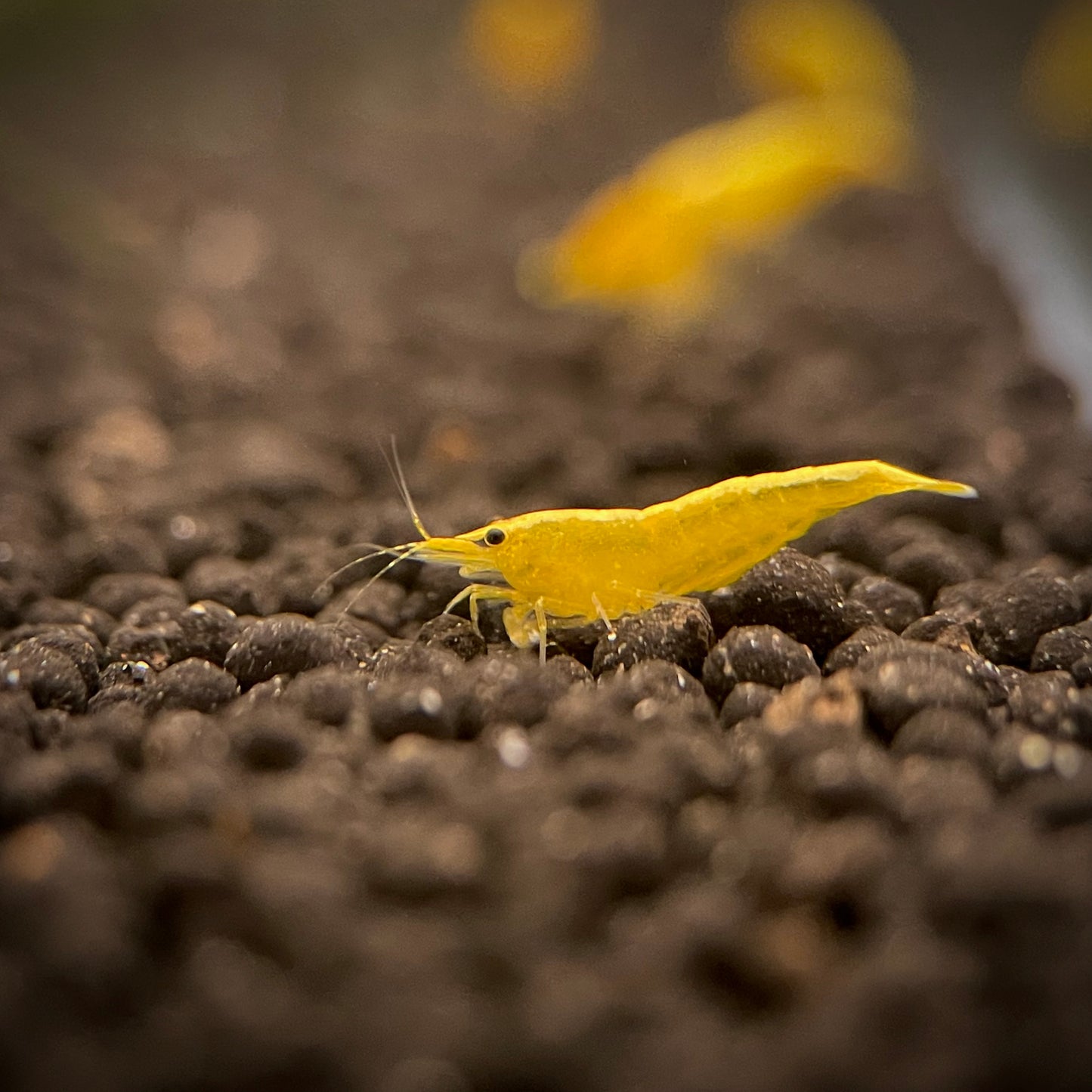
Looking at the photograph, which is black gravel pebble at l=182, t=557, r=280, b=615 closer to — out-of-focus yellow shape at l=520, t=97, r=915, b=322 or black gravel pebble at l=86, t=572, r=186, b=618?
black gravel pebble at l=86, t=572, r=186, b=618

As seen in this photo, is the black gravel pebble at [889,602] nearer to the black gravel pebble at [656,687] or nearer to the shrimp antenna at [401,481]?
the black gravel pebble at [656,687]

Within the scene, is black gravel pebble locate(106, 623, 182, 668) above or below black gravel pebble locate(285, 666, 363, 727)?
above

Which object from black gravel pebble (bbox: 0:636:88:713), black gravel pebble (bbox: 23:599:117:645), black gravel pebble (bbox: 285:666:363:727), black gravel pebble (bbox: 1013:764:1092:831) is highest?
black gravel pebble (bbox: 23:599:117:645)

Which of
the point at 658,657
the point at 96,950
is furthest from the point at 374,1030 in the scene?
the point at 658,657

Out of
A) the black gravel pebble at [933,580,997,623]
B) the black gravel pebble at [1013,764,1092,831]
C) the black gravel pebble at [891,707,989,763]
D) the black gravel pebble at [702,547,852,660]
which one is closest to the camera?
the black gravel pebble at [1013,764,1092,831]

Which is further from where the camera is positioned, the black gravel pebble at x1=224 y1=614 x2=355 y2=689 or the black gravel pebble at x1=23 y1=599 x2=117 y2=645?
the black gravel pebble at x1=23 y1=599 x2=117 y2=645

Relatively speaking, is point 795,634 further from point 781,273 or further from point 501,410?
point 781,273

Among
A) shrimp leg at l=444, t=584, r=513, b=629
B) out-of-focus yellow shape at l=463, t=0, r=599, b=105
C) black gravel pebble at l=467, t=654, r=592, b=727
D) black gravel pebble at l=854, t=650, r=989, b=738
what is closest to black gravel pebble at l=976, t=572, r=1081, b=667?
black gravel pebble at l=854, t=650, r=989, b=738
